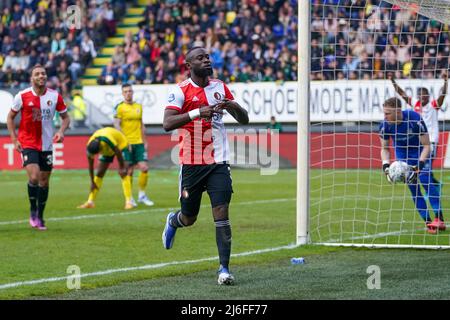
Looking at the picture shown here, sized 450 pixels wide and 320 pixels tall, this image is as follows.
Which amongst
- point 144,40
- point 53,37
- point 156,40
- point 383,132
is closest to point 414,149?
point 383,132

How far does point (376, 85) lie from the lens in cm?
2692

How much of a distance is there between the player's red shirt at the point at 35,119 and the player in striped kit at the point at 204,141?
479 cm

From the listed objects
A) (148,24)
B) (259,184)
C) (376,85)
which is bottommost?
(259,184)

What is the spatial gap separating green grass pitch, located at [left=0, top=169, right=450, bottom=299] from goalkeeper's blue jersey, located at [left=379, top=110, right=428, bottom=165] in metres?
1.00

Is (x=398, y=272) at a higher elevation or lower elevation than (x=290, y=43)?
lower

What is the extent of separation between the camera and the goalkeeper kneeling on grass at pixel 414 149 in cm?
1230

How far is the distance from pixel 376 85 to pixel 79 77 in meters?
12.5

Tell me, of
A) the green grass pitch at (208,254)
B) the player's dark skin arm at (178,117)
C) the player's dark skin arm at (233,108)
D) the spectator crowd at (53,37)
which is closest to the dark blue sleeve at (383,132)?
the green grass pitch at (208,254)

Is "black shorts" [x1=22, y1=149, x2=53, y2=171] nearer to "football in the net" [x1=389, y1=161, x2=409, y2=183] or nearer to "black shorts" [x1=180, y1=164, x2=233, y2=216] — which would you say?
"black shorts" [x1=180, y1=164, x2=233, y2=216]

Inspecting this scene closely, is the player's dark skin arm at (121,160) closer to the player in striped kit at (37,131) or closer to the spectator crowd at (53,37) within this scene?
the player in striped kit at (37,131)

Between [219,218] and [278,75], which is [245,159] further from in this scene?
[219,218]

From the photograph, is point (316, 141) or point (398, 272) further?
point (316, 141)
